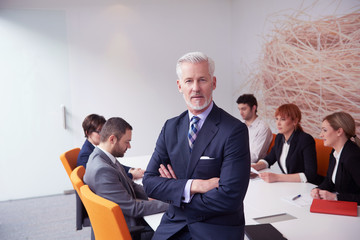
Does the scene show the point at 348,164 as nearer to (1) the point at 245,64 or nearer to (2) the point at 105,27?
(1) the point at 245,64

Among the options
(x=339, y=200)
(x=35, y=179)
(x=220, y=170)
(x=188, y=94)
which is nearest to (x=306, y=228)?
(x=339, y=200)

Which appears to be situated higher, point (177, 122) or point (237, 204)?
point (177, 122)

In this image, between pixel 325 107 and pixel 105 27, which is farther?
pixel 105 27

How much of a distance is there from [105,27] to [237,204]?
4349 millimetres

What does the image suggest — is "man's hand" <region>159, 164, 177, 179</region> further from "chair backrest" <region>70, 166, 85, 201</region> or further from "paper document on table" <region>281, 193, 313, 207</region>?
"paper document on table" <region>281, 193, 313, 207</region>

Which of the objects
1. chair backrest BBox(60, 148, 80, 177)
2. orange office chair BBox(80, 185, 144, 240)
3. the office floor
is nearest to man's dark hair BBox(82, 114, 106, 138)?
chair backrest BBox(60, 148, 80, 177)

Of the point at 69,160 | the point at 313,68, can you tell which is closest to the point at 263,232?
the point at 69,160

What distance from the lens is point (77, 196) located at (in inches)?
96.7

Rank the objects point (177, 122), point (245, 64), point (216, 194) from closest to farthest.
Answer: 1. point (216, 194)
2. point (177, 122)
3. point (245, 64)

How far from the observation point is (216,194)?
1353 mm

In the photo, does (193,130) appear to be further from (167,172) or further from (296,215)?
(296,215)

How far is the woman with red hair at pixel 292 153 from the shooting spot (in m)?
2.59

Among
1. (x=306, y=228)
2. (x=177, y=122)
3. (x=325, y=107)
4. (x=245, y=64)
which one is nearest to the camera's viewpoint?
(x=177, y=122)

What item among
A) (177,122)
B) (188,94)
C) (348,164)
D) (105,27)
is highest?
(105,27)
